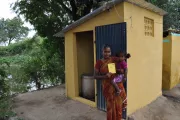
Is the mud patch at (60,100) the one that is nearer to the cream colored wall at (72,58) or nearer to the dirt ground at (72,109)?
the dirt ground at (72,109)

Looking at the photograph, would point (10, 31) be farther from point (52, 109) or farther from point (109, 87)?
point (109, 87)

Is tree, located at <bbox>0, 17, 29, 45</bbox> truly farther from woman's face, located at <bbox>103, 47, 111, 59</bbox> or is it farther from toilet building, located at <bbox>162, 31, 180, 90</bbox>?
woman's face, located at <bbox>103, 47, 111, 59</bbox>

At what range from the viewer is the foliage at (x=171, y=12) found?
823 cm

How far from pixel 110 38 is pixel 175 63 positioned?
3852 mm

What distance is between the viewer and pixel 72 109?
4703 mm

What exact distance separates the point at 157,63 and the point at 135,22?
1.85 metres

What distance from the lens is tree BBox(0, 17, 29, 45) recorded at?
3822 cm

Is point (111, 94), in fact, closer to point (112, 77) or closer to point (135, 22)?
point (112, 77)

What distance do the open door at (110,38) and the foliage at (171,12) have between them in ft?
16.7

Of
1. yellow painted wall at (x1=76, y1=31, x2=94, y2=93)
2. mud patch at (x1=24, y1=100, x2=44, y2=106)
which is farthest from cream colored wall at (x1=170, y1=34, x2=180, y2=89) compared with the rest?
mud patch at (x1=24, y1=100, x2=44, y2=106)

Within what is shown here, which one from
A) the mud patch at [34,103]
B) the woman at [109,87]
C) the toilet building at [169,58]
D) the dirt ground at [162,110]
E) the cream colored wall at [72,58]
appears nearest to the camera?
the woman at [109,87]

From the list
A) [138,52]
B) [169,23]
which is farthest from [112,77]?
[169,23]

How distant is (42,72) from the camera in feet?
25.6

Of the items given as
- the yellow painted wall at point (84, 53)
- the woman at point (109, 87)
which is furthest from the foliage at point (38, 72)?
the woman at point (109, 87)
